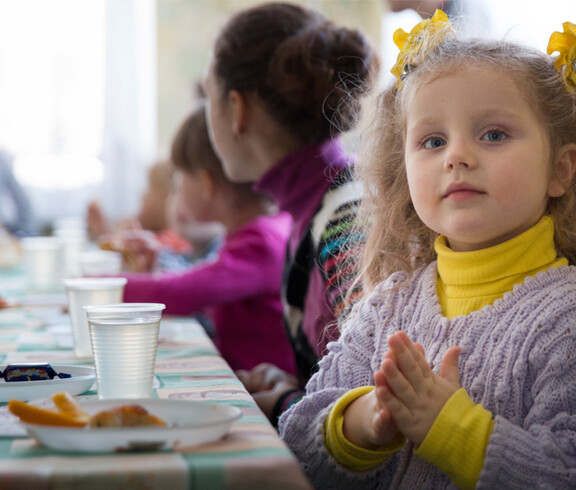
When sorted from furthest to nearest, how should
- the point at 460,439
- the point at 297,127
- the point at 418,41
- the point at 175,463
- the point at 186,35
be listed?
the point at 186,35 → the point at 297,127 → the point at 418,41 → the point at 460,439 → the point at 175,463

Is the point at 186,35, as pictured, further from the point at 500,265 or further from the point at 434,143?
the point at 500,265

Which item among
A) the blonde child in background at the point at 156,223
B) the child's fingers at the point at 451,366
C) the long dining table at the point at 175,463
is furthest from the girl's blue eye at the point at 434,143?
the blonde child in background at the point at 156,223

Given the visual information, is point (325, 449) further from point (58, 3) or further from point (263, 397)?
point (58, 3)

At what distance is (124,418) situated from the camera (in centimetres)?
65

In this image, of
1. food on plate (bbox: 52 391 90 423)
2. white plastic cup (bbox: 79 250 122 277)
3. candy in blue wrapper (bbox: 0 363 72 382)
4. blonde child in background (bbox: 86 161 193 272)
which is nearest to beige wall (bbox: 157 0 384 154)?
blonde child in background (bbox: 86 161 193 272)

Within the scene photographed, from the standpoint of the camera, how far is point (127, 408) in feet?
2.16

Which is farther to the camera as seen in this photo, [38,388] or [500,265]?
[500,265]

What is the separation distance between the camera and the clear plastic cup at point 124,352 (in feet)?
2.70

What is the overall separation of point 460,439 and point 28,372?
49 centimetres

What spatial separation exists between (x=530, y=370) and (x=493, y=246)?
0.18m

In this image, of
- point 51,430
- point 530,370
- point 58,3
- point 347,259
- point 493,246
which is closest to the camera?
point 51,430

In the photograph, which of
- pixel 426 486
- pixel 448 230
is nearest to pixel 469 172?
pixel 448 230

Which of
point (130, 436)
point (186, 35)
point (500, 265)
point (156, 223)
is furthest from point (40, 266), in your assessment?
point (186, 35)

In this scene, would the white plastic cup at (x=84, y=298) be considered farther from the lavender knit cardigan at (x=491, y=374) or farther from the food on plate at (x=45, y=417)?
the food on plate at (x=45, y=417)
